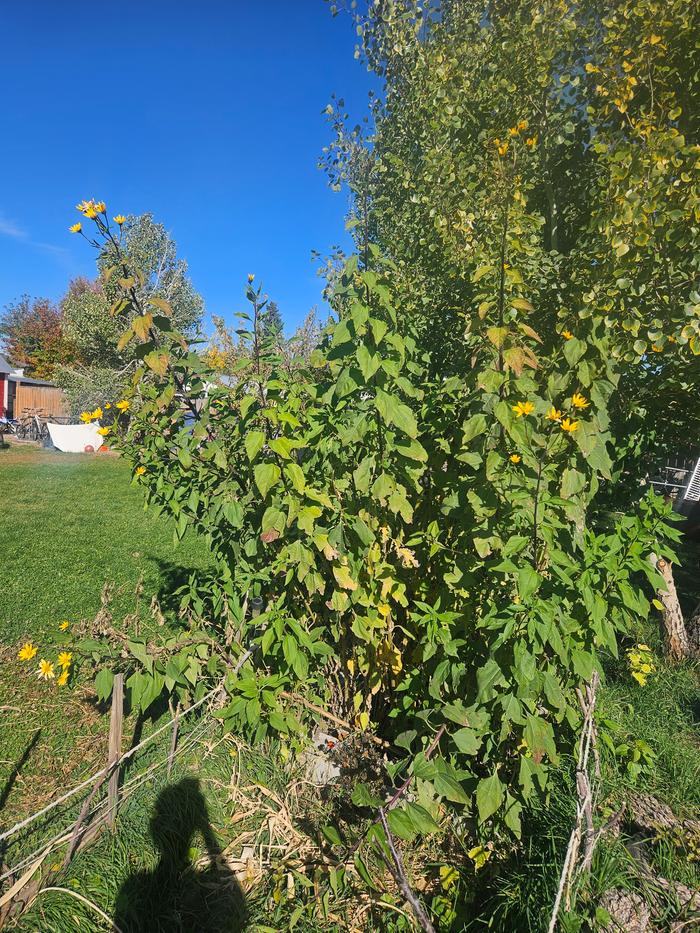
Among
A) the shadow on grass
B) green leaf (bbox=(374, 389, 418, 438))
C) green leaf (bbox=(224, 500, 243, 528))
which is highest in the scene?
green leaf (bbox=(374, 389, 418, 438))

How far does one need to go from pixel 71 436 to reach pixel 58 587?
13.0m

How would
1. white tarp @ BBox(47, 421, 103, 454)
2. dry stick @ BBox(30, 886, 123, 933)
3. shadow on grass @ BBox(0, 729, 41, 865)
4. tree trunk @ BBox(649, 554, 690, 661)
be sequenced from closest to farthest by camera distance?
dry stick @ BBox(30, 886, 123, 933) → shadow on grass @ BBox(0, 729, 41, 865) → tree trunk @ BBox(649, 554, 690, 661) → white tarp @ BBox(47, 421, 103, 454)

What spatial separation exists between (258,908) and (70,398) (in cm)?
2005

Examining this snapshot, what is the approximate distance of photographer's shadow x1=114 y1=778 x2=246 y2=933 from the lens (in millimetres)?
1857

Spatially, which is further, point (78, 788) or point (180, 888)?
point (180, 888)

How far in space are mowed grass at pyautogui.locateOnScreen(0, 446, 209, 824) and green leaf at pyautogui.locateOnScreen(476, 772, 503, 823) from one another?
1477 mm

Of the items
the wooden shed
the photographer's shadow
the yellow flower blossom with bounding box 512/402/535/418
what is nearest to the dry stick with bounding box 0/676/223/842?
the photographer's shadow

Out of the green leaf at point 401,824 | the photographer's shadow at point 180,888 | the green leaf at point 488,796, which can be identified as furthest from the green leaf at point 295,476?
the photographer's shadow at point 180,888

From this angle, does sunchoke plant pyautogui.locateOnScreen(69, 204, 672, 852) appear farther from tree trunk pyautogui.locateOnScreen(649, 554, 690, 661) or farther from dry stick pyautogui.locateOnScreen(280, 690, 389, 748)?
tree trunk pyautogui.locateOnScreen(649, 554, 690, 661)

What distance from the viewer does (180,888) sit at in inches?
78.6

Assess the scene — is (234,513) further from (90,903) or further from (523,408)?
(90,903)

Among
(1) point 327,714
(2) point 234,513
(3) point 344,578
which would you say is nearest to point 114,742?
(1) point 327,714

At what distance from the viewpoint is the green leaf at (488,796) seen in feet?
5.19

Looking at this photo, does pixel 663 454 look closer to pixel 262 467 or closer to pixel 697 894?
pixel 697 894
